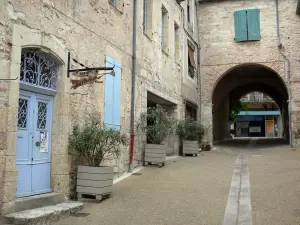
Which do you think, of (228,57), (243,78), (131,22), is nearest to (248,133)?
(243,78)

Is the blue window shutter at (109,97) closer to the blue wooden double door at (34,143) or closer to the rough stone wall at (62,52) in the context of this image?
the rough stone wall at (62,52)

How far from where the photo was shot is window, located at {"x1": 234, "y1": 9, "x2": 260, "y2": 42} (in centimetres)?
1507

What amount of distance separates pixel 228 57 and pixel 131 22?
8348mm

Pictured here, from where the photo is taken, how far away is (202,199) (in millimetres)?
5660

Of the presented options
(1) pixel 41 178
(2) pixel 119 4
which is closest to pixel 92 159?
(1) pixel 41 178

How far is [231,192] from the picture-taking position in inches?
241

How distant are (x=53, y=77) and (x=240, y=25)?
12.0 metres

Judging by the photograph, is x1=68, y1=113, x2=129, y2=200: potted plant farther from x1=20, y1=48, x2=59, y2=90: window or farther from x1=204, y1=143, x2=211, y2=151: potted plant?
x1=204, y1=143, x2=211, y2=151: potted plant

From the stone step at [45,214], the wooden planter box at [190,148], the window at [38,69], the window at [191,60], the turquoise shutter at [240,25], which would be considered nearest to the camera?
the stone step at [45,214]

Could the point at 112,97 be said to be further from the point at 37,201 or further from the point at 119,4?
the point at 37,201

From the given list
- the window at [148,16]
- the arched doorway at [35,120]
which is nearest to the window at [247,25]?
the window at [148,16]

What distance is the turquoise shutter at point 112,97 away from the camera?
6.80 metres

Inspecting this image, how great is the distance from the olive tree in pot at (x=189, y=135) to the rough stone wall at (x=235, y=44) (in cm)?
361

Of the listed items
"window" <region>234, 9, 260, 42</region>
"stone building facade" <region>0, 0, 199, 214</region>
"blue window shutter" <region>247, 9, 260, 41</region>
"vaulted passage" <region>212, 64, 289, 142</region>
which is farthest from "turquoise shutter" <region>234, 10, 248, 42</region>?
"stone building facade" <region>0, 0, 199, 214</region>
